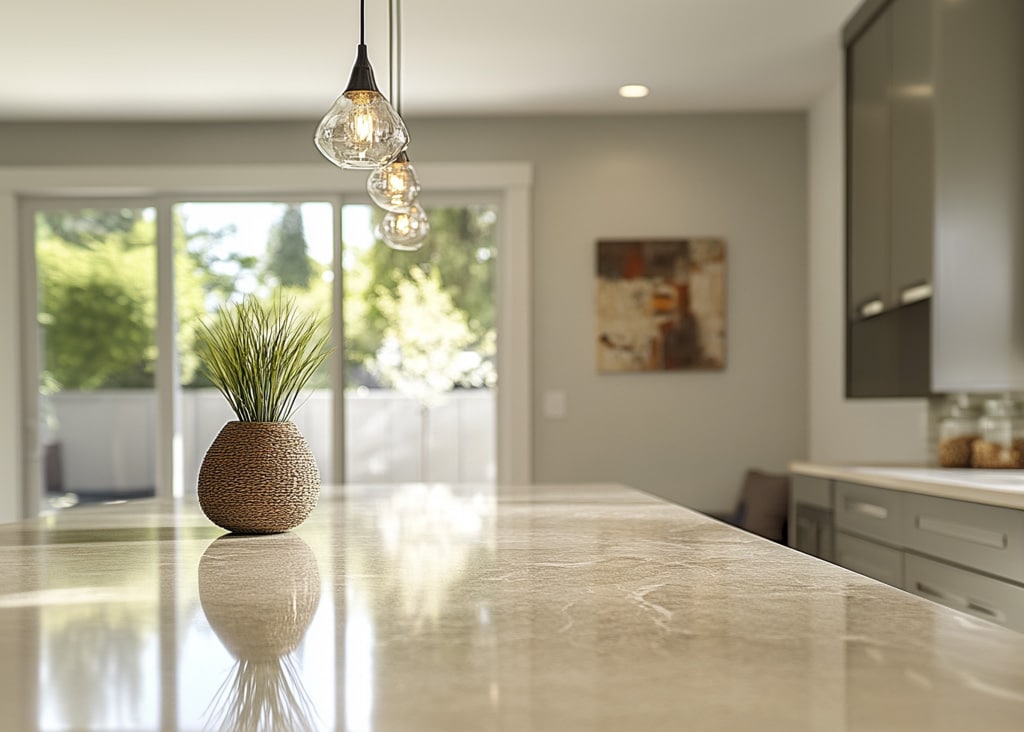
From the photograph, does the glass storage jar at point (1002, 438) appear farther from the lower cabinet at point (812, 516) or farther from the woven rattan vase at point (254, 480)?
the woven rattan vase at point (254, 480)

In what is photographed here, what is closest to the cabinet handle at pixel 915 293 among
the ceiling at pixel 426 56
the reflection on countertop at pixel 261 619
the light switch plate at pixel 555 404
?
the ceiling at pixel 426 56

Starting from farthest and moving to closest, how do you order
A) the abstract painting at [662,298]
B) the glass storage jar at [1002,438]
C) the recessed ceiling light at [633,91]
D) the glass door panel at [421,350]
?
1. the glass door panel at [421,350]
2. the abstract painting at [662,298]
3. the recessed ceiling light at [633,91]
4. the glass storage jar at [1002,438]

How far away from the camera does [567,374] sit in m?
5.46

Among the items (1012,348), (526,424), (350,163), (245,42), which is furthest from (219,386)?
(526,424)

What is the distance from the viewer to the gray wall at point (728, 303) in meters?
5.45

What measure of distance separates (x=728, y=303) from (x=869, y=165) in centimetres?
152

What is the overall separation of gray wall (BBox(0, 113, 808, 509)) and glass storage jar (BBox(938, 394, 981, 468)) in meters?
1.53

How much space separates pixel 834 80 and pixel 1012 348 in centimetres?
211

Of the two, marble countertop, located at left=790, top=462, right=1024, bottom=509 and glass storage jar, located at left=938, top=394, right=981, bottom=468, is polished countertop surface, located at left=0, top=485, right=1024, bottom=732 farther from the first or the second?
glass storage jar, located at left=938, top=394, right=981, bottom=468

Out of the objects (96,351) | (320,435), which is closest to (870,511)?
(320,435)

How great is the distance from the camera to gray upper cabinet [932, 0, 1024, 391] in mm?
3201

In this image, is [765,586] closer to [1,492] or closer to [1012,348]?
[1012,348]

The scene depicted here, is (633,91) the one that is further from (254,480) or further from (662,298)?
(254,480)

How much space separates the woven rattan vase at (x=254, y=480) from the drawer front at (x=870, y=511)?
2061mm
